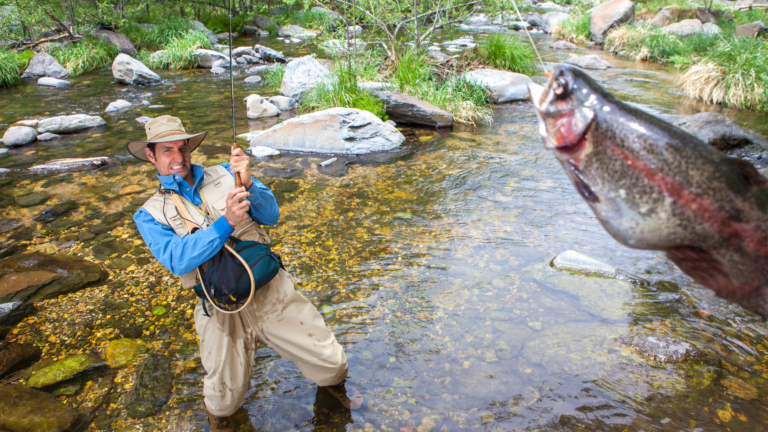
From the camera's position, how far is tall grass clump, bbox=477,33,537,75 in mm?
13062

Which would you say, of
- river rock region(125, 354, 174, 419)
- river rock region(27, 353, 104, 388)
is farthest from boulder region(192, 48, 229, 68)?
river rock region(125, 354, 174, 419)

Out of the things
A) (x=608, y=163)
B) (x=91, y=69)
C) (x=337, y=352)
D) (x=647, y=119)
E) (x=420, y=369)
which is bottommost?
(x=91, y=69)

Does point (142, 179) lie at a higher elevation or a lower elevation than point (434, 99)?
lower

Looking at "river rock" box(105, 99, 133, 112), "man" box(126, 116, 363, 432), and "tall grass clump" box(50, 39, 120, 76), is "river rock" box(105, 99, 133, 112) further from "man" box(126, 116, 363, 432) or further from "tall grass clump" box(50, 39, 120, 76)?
"man" box(126, 116, 363, 432)

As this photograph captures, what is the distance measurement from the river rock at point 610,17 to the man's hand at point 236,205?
21873 mm

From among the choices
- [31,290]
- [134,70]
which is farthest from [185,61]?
[31,290]

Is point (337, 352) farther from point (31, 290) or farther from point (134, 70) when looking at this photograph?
point (134, 70)

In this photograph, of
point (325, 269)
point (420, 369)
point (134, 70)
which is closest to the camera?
point (420, 369)

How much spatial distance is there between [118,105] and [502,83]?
9.58 m

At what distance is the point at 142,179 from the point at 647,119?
7.54 metres

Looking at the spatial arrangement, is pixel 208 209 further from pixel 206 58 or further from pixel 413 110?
pixel 206 58

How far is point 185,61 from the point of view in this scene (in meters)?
16.6

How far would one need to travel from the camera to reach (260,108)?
35.5 ft

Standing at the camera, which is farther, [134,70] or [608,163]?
[134,70]
